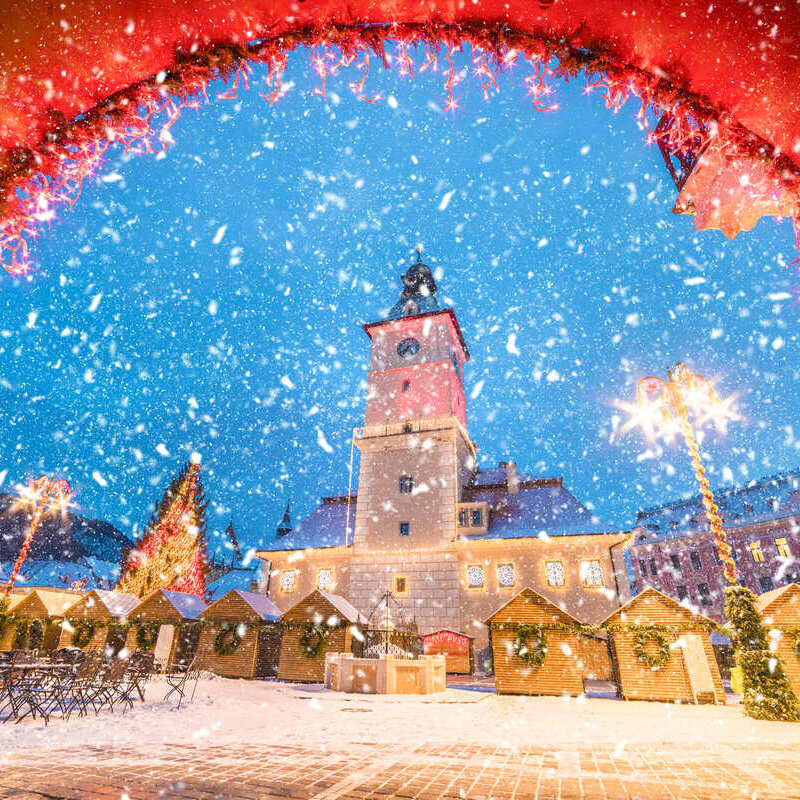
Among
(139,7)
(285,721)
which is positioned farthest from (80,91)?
(285,721)

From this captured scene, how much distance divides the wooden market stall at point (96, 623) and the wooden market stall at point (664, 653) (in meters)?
21.7

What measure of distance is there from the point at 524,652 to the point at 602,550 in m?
9.46

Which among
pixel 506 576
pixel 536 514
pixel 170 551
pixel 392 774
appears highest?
pixel 536 514

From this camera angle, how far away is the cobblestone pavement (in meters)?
4.37

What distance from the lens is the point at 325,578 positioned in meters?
27.9

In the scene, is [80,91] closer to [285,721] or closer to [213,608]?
[285,721]

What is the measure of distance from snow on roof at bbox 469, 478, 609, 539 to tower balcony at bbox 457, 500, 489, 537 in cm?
40

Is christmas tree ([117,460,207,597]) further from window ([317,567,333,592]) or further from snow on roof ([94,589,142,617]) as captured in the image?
window ([317,567,333,592])

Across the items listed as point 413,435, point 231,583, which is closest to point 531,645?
point 413,435

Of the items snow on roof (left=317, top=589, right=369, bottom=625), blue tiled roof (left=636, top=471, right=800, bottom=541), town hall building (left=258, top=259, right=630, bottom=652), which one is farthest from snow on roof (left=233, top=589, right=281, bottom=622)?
blue tiled roof (left=636, top=471, right=800, bottom=541)

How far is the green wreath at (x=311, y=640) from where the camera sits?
19.3 m

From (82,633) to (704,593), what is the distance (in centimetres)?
5137

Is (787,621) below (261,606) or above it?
below

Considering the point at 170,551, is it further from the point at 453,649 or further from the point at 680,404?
the point at 680,404
